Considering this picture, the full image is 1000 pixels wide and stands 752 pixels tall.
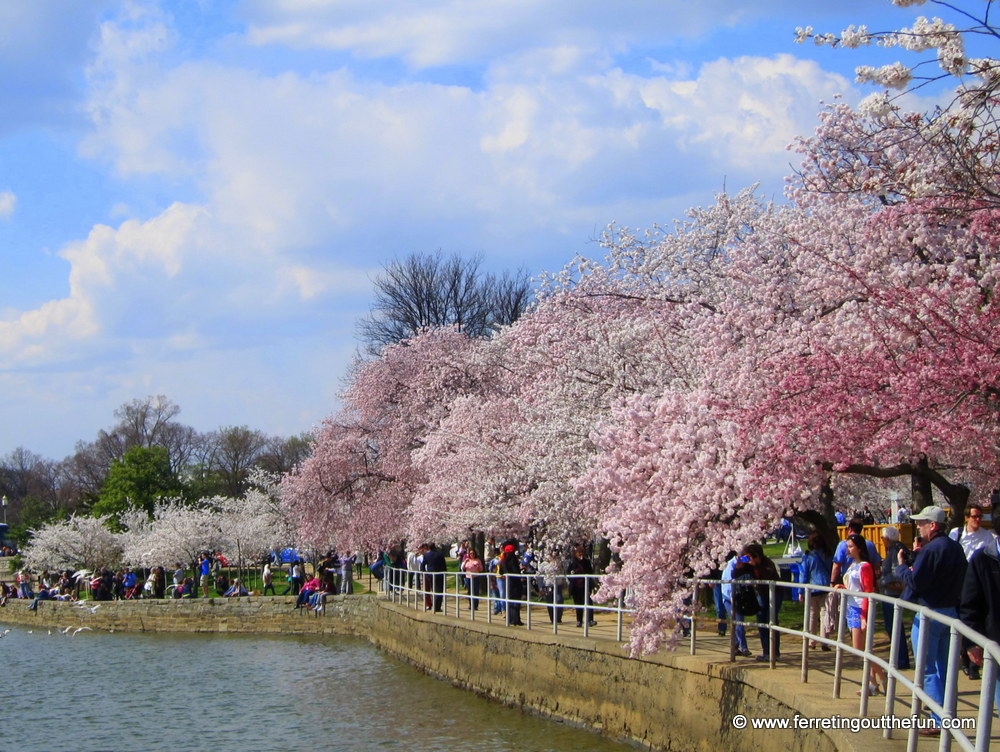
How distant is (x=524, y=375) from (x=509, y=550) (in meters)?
7.40

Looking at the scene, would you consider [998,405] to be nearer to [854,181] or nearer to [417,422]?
[854,181]

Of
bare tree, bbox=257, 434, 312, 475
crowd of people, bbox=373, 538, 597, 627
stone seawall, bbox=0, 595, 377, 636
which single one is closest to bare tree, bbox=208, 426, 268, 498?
bare tree, bbox=257, 434, 312, 475

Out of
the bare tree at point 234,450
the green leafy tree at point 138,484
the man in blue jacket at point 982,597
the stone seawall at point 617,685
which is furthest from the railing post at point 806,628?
the bare tree at point 234,450

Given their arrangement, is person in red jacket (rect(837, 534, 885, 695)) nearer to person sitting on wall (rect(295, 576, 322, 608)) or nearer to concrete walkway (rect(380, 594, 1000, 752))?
concrete walkway (rect(380, 594, 1000, 752))

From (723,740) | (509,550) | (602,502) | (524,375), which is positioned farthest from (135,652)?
(723,740)

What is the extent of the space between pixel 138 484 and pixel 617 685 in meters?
60.5

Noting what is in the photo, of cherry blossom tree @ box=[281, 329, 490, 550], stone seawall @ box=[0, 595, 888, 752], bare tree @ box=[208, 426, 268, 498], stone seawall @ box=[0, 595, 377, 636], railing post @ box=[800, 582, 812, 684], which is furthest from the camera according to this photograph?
bare tree @ box=[208, 426, 268, 498]

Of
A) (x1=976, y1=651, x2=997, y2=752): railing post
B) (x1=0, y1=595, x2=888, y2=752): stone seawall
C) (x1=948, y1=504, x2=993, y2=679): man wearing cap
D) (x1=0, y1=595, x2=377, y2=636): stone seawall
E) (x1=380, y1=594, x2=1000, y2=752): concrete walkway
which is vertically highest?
(x1=948, y1=504, x2=993, y2=679): man wearing cap

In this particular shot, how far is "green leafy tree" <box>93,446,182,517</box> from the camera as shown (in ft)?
230

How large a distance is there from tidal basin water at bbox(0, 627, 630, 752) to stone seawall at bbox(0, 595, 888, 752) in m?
0.33

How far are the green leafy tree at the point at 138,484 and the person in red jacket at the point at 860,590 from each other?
62458 mm

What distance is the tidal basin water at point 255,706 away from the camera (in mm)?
16875

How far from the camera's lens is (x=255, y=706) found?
849 inches

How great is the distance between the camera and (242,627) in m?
38.2
